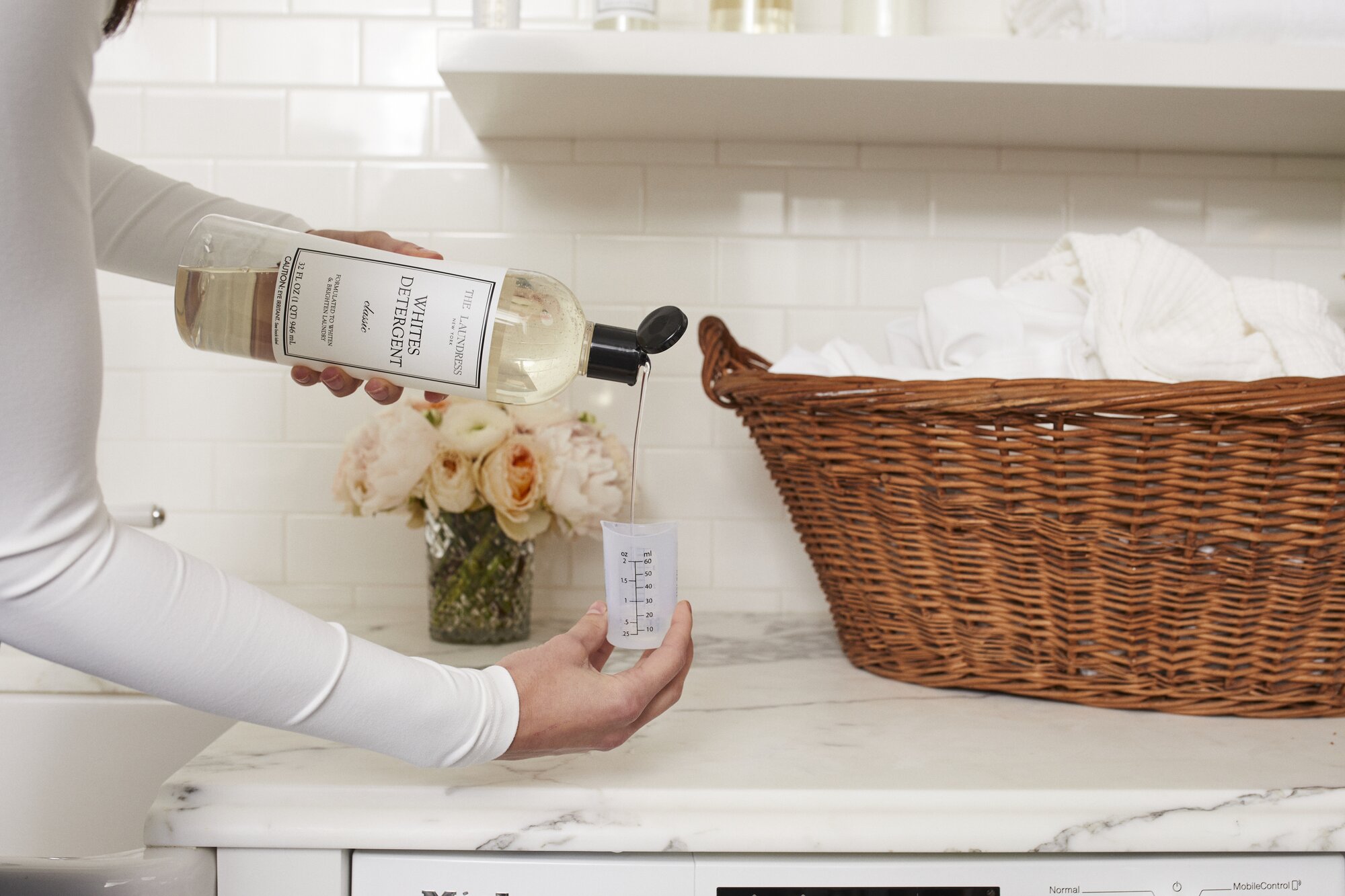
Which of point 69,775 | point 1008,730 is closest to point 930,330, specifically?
point 1008,730

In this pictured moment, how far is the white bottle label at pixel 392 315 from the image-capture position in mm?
623

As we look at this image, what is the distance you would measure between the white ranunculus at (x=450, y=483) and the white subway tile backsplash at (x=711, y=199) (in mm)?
424

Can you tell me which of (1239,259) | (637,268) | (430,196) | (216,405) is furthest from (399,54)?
(1239,259)

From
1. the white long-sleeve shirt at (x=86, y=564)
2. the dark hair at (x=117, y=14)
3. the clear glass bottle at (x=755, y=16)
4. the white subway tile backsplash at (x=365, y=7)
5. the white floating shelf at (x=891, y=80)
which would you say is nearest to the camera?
the white long-sleeve shirt at (x=86, y=564)

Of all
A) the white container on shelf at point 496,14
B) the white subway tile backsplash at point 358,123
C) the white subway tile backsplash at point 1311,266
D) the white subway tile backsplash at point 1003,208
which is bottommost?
the white subway tile backsplash at point 1311,266

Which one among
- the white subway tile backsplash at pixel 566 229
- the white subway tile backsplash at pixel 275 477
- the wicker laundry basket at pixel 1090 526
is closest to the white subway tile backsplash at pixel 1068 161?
the white subway tile backsplash at pixel 566 229

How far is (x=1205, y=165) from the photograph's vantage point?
1.24 meters

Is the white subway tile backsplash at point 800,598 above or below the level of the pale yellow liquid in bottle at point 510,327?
below

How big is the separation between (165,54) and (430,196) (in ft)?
1.22

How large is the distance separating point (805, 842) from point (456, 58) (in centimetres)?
75

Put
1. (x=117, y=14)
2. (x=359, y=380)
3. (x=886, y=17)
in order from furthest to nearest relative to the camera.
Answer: (x=886, y=17), (x=359, y=380), (x=117, y=14)

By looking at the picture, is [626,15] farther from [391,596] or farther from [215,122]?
[391,596]

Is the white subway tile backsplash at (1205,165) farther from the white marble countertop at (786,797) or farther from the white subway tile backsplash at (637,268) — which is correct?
the white marble countertop at (786,797)

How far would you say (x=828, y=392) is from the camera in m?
0.80
